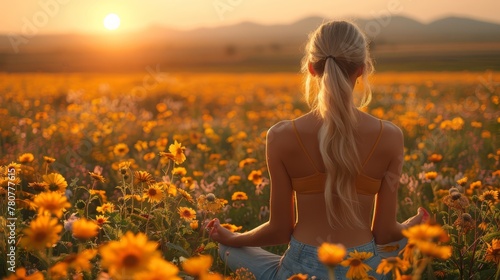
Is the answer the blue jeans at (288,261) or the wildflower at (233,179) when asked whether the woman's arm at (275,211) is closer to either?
the blue jeans at (288,261)

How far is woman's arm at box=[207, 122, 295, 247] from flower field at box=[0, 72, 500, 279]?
0.46ft

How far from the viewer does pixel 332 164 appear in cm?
281

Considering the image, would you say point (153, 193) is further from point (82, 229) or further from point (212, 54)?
point (212, 54)

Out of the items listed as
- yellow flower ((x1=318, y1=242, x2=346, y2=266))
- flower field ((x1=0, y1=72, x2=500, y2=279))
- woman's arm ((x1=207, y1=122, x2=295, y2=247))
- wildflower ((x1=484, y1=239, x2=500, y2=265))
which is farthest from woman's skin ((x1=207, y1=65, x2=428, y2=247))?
yellow flower ((x1=318, y1=242, x2=346, y2=266))

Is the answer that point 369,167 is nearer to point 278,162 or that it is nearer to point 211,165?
point 278,162

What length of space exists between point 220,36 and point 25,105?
145768 mm

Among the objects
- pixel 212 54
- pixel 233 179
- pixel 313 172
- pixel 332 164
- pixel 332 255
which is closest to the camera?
pixel 332 255

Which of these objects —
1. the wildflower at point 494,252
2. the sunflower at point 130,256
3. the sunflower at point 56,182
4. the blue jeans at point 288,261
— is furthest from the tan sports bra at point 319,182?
the sunflower at point 130,256

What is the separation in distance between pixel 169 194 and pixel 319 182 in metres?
0.75

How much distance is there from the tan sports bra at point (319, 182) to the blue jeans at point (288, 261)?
0.84 feet

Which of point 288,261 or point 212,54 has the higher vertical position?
point 212,54

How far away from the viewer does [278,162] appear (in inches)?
116

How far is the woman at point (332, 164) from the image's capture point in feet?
9.21

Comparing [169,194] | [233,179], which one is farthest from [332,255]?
[233,179]
